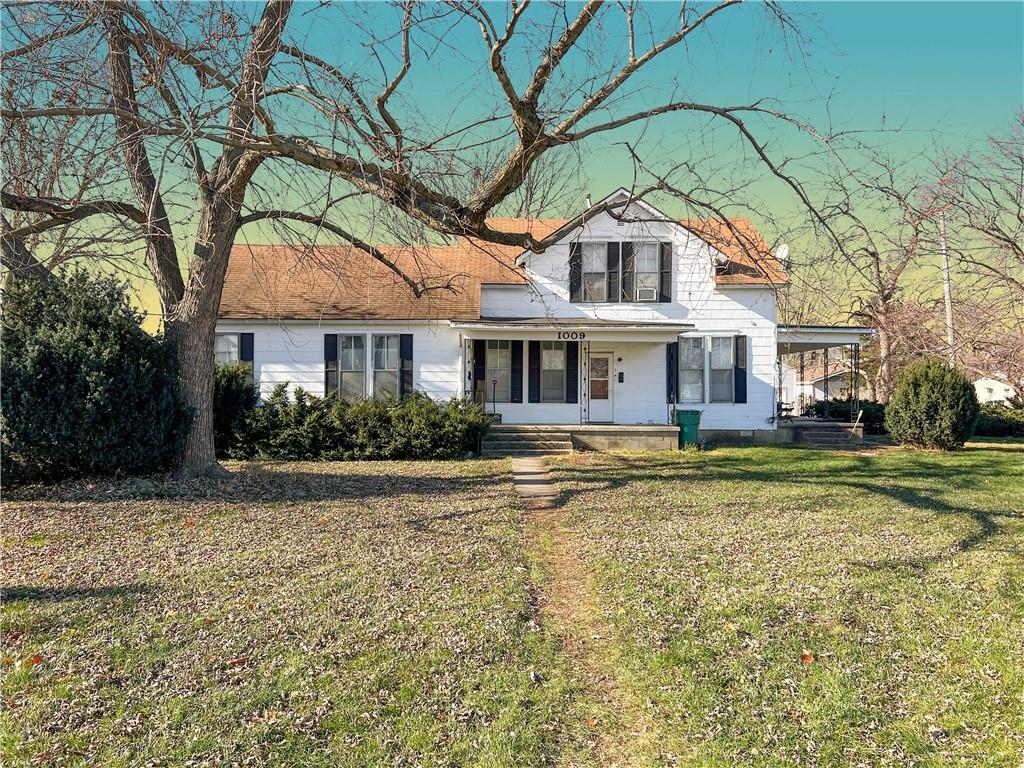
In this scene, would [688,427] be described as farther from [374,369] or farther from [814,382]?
[814,382]

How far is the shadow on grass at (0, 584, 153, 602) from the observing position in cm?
541

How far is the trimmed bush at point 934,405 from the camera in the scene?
16.8 meters

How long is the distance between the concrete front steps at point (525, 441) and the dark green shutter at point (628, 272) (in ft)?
14.6

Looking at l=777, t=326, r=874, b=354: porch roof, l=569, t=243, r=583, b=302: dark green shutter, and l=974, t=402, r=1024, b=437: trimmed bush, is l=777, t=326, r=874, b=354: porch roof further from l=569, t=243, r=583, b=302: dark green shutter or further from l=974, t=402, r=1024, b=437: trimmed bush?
l=974, t=402, r=1024, b=437: trimmed bush

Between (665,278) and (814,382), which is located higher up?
(665,278)

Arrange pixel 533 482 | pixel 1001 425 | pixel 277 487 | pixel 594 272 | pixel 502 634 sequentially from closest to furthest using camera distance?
pixel 502 634, pixel 277 487, pixel 533 482, pixel 594 272, pixel 1001 425

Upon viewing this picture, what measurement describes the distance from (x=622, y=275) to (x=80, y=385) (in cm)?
1308

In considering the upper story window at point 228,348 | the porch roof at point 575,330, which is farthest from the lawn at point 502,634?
the upper story window at point 228,348

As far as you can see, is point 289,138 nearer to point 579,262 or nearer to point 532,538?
point 532,538

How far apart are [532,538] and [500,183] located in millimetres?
4303

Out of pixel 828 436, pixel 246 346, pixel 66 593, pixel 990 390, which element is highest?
pixel 246 346

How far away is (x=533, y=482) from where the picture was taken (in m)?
11.8

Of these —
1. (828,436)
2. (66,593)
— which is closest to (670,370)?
(828,436)

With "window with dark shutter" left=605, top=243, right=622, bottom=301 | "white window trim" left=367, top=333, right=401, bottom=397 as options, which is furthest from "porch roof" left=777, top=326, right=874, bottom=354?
"white window trim" left=367, top=333, right=401, bottom=397
